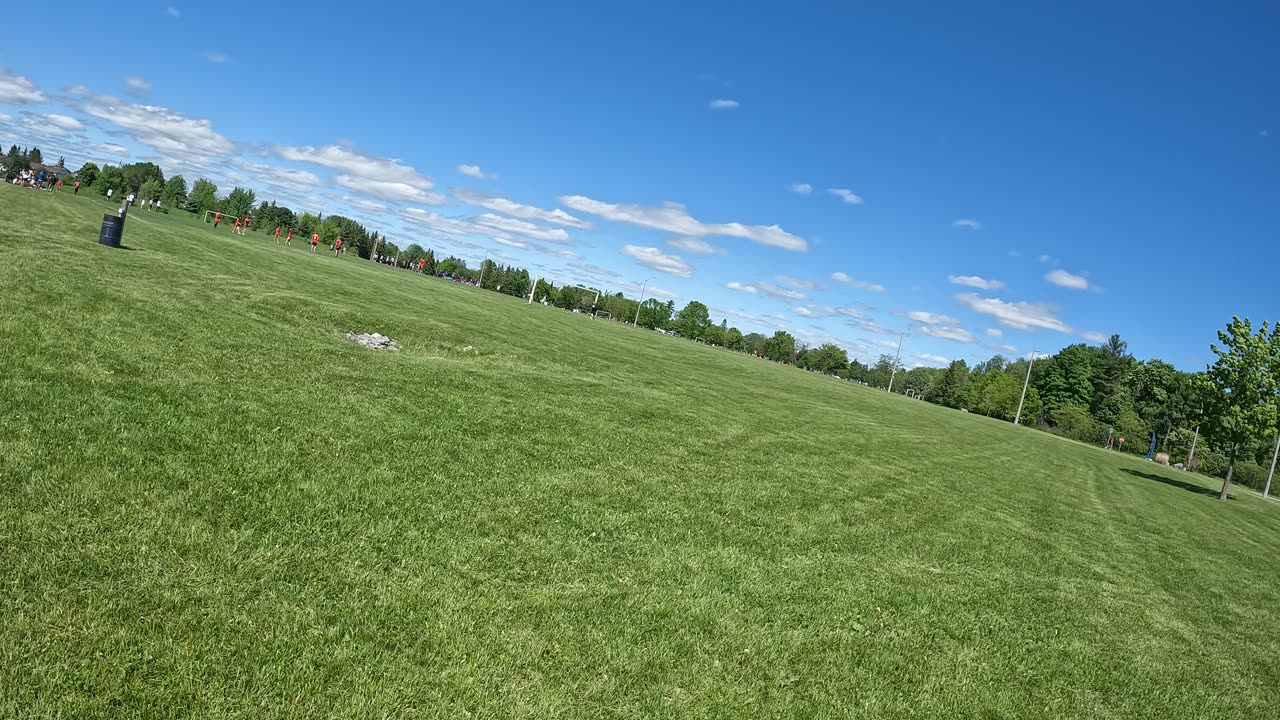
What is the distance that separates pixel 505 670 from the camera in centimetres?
437

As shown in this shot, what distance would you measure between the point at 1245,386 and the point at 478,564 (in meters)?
38.3

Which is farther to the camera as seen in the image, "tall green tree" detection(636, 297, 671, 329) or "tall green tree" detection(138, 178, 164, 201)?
"tall green tree" detection(636, 297, 671, 329)

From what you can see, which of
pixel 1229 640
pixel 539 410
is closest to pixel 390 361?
pixel 539 410

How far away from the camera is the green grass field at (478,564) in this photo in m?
4.13

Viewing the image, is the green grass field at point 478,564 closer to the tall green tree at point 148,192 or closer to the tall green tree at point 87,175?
the tall green tree at point 148,192

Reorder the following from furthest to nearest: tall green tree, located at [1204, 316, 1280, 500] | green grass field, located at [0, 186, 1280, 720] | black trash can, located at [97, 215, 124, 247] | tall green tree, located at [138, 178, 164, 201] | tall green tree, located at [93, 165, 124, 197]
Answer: tall green tree, located at [93, 165, 124, 197] < tall green tree, located at [138, 178, 164, 201] < tall green tree, located at [1204, 316, 1280, 500] < black trash can, located at [97, 215, 124, 247] < green grass field, located at [0, 186, 1280, 720]

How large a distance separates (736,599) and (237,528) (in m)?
4.43

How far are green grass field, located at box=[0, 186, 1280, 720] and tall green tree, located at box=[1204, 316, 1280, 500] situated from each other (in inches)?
866

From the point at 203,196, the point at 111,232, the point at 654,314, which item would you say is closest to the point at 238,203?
the point at 203,196

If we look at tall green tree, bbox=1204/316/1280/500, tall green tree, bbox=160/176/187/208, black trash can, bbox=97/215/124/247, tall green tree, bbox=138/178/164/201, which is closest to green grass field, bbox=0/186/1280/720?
black trash can, bbox=97/215/124/247

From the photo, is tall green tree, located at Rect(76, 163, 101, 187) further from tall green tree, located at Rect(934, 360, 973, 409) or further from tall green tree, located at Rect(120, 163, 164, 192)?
tall green tree, located at Rect(934, 360, 973, 409)

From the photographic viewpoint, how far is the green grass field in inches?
163

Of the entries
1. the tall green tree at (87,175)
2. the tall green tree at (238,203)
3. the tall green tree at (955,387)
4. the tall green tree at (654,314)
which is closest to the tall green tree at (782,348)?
the tall green tree at (654,314)

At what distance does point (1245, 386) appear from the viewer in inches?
Result: 1191
